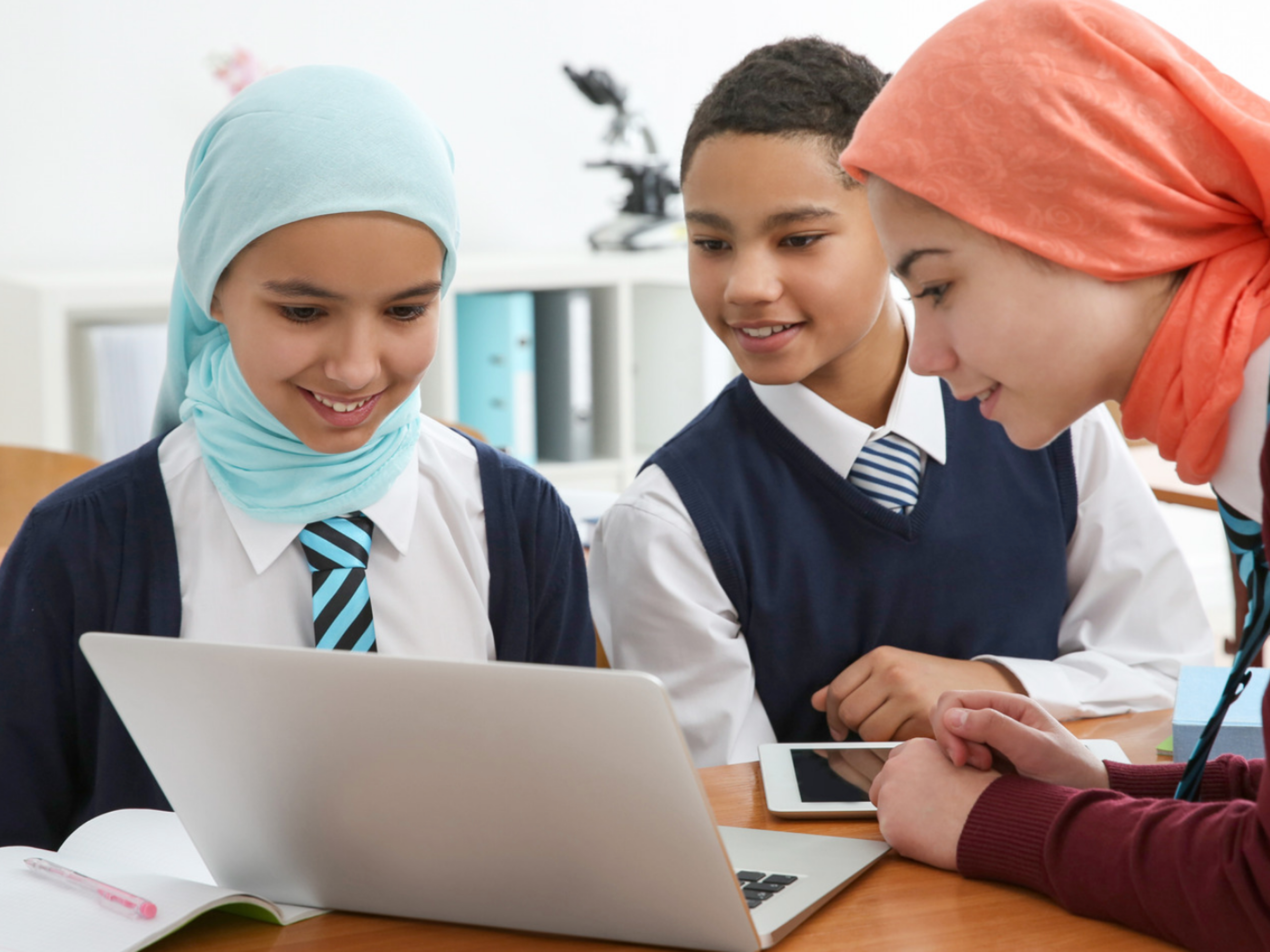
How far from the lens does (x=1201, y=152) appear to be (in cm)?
85

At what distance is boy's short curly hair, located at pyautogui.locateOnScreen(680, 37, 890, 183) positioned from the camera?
137 centimetres

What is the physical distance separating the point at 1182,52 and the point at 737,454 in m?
0.68

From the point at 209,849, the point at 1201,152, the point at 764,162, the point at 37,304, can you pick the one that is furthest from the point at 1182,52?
the point at 37,304

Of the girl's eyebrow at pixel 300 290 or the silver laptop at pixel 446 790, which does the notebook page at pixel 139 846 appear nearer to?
the silver laptop at pixel 446 790

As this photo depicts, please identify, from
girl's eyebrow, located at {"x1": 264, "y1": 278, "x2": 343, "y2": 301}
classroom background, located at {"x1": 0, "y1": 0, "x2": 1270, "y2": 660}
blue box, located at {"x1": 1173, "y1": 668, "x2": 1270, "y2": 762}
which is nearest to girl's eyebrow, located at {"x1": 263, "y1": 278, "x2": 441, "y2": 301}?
girl's eyebrow, located at {"x1": 264, "y1": 278, "x2": 343, "y2": 301}

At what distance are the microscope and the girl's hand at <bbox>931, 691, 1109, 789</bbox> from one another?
8.25ft

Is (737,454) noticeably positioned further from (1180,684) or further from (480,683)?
(480,683)

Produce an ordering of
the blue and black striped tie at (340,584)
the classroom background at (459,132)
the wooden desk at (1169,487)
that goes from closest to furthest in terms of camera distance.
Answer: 1. the blue and black striped tie at (340,584)
2. the wooden desk at (1169,487)
3. the classroom background at (459,132)

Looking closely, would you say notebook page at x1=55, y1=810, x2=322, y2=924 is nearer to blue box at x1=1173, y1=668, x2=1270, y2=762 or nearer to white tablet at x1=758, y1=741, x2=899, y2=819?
white tablet at x1=758, y1=741, x2=899, y2=819

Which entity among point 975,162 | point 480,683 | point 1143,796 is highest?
point 975,162

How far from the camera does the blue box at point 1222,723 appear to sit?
101 centimetres

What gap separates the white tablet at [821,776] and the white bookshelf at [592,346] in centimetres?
160

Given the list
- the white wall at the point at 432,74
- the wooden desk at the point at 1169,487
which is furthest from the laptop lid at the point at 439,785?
the white wall at the point at 432,74

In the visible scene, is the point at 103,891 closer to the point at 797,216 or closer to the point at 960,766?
the point at 960,766
